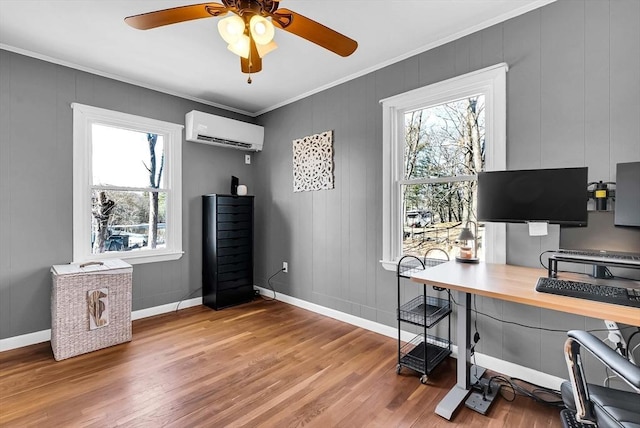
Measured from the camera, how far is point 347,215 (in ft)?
10.7

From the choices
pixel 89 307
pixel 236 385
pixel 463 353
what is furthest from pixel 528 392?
pixel 89 307

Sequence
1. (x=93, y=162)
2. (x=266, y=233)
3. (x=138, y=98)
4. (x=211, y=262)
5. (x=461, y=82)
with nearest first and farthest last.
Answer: (x=461, y=82), (x=93, y=162), (x=138, y=98), (x=211, y=262), (x=266, y=233)

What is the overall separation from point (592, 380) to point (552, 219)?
104 centimetres

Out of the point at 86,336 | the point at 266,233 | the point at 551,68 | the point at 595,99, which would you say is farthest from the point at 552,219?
the point at 86,336

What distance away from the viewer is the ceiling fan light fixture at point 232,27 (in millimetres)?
1547

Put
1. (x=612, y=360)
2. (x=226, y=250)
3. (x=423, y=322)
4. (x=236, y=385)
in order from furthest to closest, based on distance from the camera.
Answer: (x=226, y=250) < (x=423, y=322) < (x=236, y=385) < (x=612, y=360)

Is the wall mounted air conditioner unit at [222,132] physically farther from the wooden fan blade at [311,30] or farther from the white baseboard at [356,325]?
the wooden fan blade at [311,30]

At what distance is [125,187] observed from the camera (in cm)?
331

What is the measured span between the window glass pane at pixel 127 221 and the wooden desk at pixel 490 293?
2.99m

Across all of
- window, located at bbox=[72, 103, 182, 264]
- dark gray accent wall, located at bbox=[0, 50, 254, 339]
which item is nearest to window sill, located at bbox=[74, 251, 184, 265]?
window, located at bbox=[72, 103, 182, 264]

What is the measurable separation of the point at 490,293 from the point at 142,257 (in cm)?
332

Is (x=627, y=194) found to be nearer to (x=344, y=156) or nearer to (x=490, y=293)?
(x=490, y=293)

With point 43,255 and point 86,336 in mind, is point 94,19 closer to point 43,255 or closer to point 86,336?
point 43,255

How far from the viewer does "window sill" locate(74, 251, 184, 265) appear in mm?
3138
